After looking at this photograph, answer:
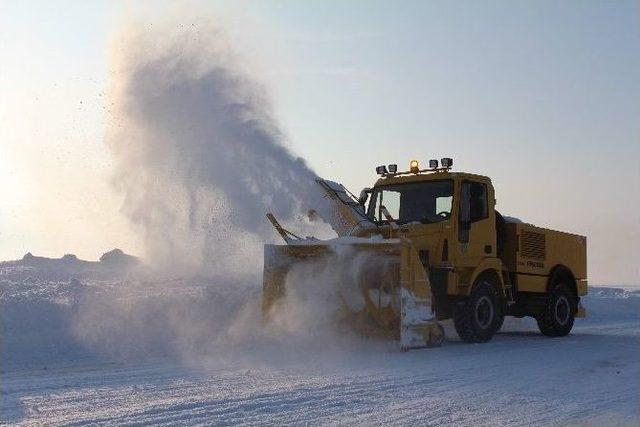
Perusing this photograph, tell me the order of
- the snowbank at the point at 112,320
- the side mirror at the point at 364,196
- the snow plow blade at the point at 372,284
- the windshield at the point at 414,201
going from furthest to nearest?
the side mirror at the point at 364,196 < the windshield at the point at 414,201 < the snow plow blade at the point at 372,284 < the snowbank at the point at 112,320

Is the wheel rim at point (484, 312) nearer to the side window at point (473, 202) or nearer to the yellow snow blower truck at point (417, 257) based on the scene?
the yellow snow blower truck at point (417, 257)

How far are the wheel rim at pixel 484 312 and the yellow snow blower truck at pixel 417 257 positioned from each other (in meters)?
0.01

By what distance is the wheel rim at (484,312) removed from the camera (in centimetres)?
1078

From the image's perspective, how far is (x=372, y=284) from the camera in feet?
33.4

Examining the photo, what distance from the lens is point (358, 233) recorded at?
427 inches

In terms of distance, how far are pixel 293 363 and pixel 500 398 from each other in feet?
8.38

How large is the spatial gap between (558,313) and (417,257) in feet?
15.2

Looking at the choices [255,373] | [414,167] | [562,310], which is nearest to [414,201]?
[414,167]

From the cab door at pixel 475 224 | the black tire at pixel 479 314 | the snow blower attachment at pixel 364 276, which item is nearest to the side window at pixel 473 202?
the cab door at pixel 475 224

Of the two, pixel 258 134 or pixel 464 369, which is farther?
pixel 258 134

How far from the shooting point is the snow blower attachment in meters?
9.48

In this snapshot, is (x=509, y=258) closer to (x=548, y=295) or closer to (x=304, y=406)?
(x=548, y=295)

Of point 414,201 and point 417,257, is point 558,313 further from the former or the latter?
point 417,257

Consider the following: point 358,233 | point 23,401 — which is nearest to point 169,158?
point 358,233
